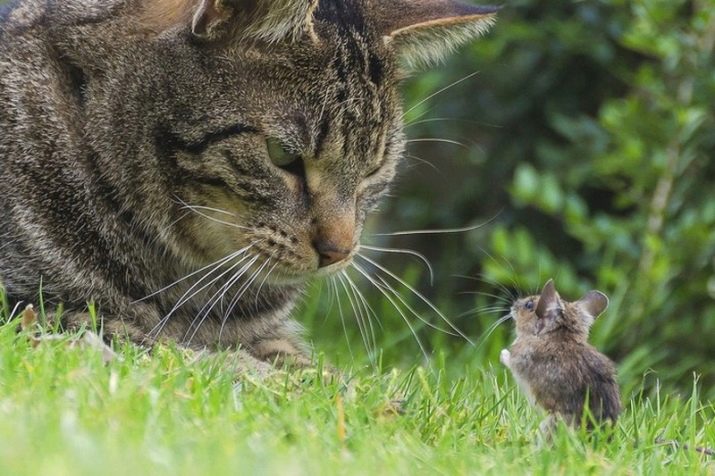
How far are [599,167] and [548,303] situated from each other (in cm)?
218

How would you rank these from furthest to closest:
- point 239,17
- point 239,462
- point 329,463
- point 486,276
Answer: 1. point 486,276
2. point 239,17
3. point 329,463
4. point 239,462

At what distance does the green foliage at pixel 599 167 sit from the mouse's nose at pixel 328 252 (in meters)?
1.31

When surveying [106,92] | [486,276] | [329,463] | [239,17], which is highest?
[239,17]

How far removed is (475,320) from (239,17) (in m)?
3.14

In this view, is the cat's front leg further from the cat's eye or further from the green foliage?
the green foliage

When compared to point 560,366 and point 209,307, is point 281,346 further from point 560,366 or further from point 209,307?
point 560,366

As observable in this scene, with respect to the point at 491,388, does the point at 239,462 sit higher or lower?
higher

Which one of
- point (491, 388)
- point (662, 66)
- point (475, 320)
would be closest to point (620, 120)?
point (662, 66)

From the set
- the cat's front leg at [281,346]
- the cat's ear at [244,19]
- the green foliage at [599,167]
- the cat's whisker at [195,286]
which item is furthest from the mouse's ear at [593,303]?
the green foliage at [599,167]

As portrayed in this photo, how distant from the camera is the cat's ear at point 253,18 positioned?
3.60 metres

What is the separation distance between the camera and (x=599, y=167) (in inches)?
217

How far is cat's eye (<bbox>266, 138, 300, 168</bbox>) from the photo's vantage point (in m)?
3.70

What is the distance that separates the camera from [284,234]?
12.3 feet

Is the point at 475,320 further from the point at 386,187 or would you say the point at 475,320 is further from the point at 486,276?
the point at 386,187
